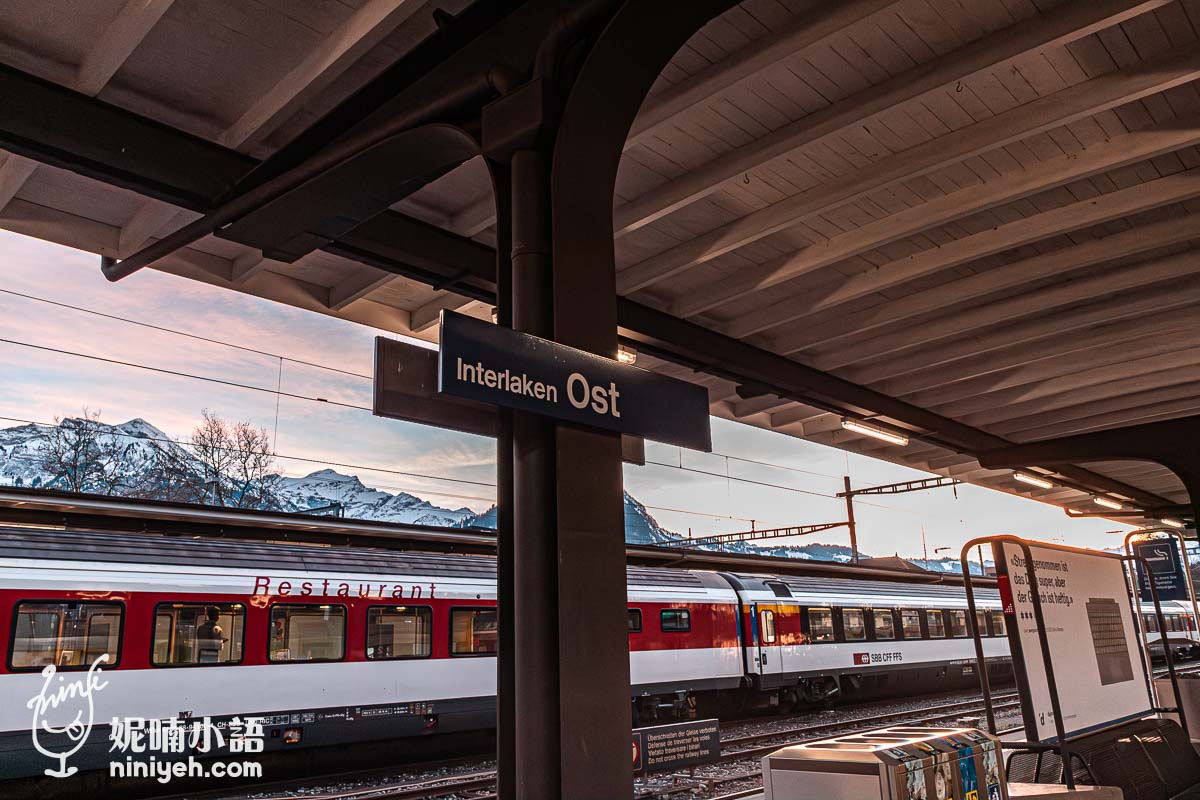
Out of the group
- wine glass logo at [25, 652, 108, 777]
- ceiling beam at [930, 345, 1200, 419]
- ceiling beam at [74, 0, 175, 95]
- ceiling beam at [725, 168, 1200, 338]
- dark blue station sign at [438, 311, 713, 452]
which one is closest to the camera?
dark blue station sign at [438, 311, 713, 452]

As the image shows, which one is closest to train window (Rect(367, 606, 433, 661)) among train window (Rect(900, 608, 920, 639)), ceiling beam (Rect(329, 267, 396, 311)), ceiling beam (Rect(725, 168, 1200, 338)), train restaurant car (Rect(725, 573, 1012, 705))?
ceiling beam (Rect(329, 267, 396, 311))

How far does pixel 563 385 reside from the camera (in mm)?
2977

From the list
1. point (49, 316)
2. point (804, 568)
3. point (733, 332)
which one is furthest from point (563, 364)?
point (49, 316)

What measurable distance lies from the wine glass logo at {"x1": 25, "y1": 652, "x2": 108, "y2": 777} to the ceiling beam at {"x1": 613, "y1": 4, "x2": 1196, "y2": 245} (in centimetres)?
679

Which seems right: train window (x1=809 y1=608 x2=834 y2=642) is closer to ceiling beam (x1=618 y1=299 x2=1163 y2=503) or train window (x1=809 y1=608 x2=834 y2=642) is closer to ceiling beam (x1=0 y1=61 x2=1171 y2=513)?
ceiling beam (x1=618 y1=299 x2=1163 y2=503)

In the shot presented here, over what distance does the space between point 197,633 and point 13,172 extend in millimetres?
5695

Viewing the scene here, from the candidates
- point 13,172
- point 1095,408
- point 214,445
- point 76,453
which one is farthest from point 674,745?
point 76,453

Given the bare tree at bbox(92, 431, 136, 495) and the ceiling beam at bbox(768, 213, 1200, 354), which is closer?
the ceiling beam at bbox(768, 213, 1200, 354)

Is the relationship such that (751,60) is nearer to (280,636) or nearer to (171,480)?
(280,636)

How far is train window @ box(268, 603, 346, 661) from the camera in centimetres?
927

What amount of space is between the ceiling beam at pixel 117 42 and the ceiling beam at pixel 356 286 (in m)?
2.09

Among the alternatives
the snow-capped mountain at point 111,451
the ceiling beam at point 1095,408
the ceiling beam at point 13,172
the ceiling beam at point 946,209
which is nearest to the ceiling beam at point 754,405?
the ceiling beam at point 946,209

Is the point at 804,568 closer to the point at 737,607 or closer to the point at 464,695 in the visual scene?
the point at 737,607

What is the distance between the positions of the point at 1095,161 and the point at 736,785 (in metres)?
6.67
